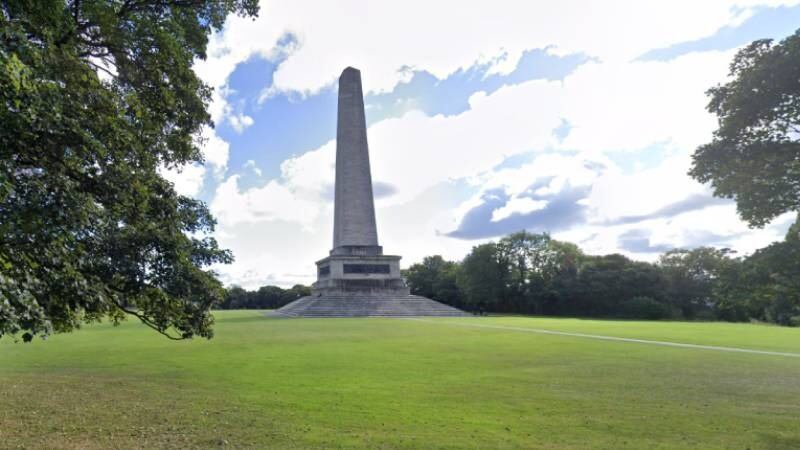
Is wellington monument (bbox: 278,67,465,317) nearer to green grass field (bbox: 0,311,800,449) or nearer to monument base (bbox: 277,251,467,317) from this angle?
monument base (bbox: 277,251,467,317)

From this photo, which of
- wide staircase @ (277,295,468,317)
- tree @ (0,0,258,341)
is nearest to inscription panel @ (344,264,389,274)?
wide staircase @ (277,295,468,317)

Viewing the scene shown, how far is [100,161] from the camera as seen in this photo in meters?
6.89

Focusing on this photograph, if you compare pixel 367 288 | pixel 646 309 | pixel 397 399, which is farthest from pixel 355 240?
pixel 397 399

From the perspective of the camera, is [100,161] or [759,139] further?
[759,139]

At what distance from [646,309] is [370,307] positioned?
116 feet

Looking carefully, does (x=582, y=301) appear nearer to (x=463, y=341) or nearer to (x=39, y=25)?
(x=463, y=341)

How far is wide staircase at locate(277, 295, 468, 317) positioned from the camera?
165 feet

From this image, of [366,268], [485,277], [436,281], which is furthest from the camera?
[436,281]

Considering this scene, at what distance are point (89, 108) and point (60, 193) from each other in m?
1.74

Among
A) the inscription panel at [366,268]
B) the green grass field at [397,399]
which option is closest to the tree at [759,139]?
the green grass field at [397,399]

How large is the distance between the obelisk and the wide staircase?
20.4ft

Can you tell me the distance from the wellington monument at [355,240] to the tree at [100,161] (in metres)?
46.3

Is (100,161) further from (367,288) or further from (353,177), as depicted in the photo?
(353,177)

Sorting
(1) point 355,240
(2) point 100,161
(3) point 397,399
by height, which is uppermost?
(1) point 355,240
